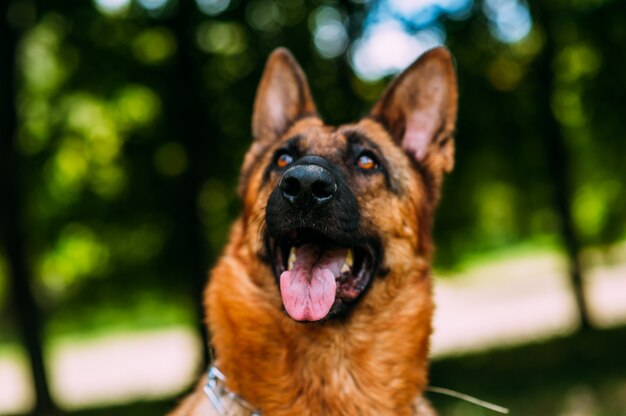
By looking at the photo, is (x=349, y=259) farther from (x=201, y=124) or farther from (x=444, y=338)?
(x=444, y=338)

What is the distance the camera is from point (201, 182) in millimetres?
12812

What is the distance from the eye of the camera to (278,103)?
445 centimetres

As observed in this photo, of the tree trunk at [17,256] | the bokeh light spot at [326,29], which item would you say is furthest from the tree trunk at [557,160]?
the tree trunk at [17,256]

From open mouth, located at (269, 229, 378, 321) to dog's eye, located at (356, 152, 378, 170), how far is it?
0.52m

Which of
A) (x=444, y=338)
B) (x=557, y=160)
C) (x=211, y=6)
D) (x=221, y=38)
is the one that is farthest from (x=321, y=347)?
(x=444, y=338)

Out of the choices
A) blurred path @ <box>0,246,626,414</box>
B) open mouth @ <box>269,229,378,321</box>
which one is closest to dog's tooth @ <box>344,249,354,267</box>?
open mouth @ <box>269,229,378,321</box>

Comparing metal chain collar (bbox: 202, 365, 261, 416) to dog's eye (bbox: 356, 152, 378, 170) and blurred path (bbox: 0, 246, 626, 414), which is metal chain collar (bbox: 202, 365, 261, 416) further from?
blurred path (bbox: 0, 246, 626, 414)

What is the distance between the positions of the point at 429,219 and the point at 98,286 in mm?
11171

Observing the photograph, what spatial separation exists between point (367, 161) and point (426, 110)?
0.53m

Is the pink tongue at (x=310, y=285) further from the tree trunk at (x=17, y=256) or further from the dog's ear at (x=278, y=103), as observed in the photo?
the tree trunk at (x=17, y=256)

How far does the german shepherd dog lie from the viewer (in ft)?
11.0

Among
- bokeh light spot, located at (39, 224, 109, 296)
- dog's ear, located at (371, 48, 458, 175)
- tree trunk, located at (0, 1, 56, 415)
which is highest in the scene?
bokeh light spot, located at (39, 224, 109, 296)

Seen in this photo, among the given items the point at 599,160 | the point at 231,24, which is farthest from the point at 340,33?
the point at 599,160

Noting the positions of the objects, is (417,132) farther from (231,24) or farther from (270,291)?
(231,24)
